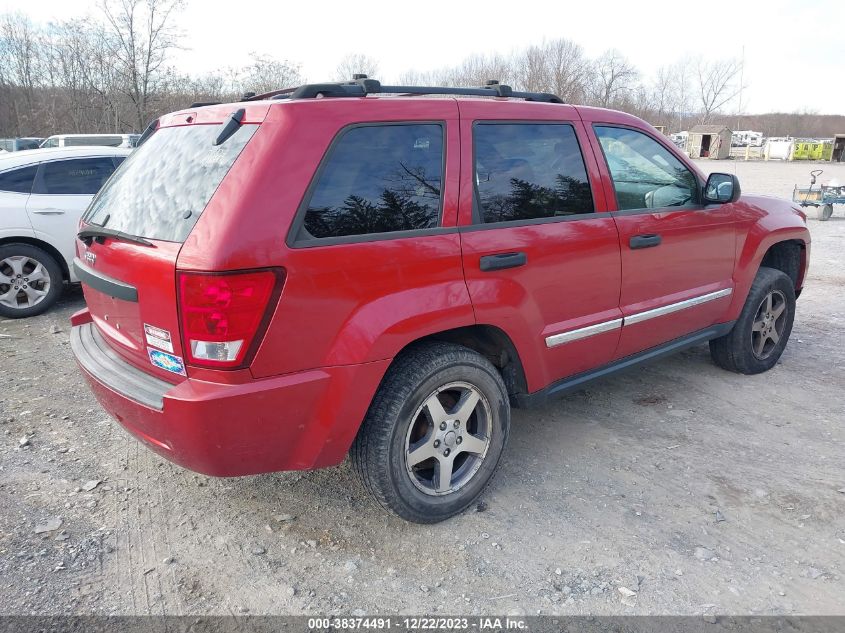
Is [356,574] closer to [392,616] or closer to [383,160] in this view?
[392,616]

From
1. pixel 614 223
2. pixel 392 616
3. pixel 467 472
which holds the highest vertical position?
pixel 614 223

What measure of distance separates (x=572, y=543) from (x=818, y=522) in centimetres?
123

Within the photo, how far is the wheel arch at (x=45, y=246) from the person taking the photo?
646 cm

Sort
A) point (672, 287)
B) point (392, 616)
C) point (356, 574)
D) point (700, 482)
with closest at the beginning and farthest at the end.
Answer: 1. point (392, 616)
2. point (356, 574)
3. point (700, 482)
4. point (672, 287)

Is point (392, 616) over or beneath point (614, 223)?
beneath

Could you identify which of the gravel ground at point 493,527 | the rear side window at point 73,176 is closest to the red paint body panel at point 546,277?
the gravel ground at point 493,527

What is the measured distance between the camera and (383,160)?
8.95 feet

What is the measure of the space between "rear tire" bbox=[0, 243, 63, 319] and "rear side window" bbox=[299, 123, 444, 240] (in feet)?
17.5

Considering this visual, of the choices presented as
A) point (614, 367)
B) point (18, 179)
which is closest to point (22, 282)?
point (18, 179)

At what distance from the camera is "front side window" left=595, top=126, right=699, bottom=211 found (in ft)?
12.0

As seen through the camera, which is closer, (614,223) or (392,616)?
(392,616)

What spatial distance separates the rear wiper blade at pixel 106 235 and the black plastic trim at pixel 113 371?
18.8 inches

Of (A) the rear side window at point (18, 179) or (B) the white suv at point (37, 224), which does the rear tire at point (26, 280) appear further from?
(A) the rear side window at point (18, 179)

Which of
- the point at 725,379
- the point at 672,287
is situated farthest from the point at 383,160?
the point at 725,379
